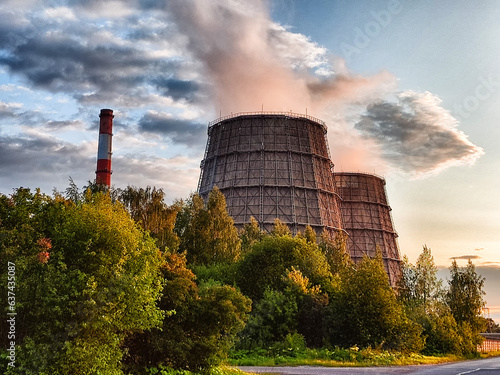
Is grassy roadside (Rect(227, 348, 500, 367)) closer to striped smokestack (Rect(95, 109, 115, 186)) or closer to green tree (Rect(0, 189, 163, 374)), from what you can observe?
green tree (Rect(0, 189, 163, 374))

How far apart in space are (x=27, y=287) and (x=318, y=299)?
27.4 meters

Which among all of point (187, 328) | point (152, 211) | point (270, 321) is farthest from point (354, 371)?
point (152, 211)

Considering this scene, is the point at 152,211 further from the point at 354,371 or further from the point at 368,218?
the point at 368,218

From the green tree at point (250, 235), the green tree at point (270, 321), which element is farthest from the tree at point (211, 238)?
the green tree at point (270, 321)

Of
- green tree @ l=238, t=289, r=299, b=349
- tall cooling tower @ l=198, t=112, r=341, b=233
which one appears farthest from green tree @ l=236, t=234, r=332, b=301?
tall cooling tower @ l=198, t=112, r=341, b=233

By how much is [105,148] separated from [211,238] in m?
20.7

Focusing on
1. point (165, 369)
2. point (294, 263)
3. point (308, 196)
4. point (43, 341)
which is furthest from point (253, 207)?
point (43, 341)

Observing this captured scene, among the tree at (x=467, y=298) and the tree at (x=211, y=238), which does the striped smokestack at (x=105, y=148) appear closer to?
the tree at (x=211, y=238)

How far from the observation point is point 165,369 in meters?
19.4

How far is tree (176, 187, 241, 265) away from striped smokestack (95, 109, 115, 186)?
622 inches

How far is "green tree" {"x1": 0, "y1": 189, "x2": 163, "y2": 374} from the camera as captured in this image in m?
14.6

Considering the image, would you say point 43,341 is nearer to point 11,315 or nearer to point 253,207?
point 11,315

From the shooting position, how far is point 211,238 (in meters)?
53.6

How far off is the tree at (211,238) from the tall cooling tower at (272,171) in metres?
24.4
